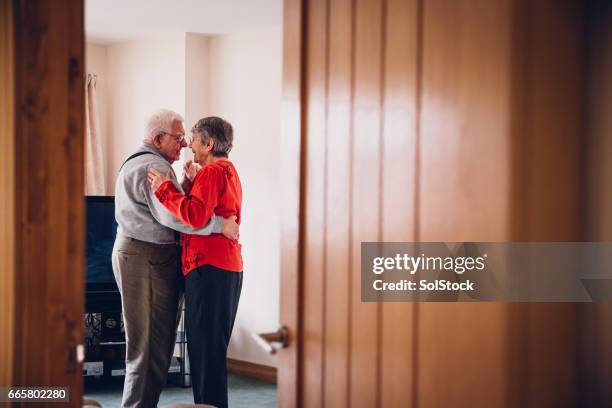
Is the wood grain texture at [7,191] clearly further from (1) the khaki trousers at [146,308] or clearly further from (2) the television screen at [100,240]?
(2) the television screen at [100,240]


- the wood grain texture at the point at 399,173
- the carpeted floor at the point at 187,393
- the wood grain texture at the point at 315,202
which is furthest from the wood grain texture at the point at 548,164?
the carpeted floor at the point at 187,393

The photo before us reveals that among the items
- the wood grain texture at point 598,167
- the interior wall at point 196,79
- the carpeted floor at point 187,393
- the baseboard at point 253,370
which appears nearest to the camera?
the wood grain texture at point 598,167

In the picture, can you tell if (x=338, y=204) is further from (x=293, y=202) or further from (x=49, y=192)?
A: (x=49, y=192)

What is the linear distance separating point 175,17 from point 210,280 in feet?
6.84

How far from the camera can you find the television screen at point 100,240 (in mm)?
4621

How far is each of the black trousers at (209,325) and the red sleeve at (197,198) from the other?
0.26 m

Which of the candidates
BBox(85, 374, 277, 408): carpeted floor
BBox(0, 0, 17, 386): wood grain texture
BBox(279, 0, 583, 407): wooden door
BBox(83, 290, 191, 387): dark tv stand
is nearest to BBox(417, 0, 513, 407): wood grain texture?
BBox(279, 0, 583, 407): wooden door

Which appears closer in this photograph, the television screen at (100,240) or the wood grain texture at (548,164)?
the wood grain texture at (548,164)

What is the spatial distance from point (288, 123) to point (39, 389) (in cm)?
94

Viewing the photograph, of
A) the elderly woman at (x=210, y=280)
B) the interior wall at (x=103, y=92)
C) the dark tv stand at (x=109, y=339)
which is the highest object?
the interior wall at (x=103, y=92)

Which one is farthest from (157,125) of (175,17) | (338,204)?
(338,204)

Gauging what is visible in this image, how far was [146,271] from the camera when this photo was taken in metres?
3.29

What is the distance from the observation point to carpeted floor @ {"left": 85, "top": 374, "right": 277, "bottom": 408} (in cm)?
423

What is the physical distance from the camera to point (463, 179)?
1.75 m
